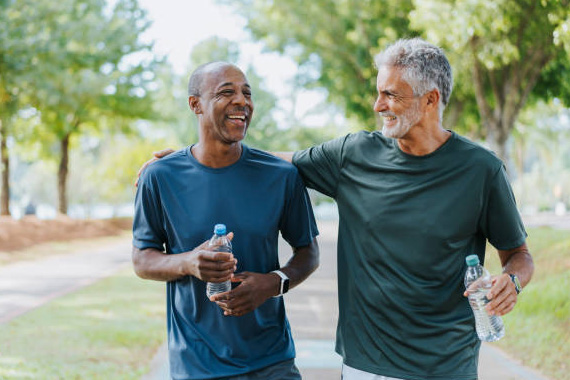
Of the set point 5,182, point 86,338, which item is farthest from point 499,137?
point 5,182

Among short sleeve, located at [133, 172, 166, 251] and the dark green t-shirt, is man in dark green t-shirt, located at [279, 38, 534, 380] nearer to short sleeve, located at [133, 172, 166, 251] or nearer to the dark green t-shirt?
the dark green t-shirt

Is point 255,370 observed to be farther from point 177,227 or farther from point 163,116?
point 163,116

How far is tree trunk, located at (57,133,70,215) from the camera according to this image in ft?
97.0

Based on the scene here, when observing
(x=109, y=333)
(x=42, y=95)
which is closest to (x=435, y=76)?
(x=109, y=333)

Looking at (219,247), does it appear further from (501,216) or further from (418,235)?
(501,216)

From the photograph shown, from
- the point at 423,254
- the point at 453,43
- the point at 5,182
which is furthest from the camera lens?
the point at 5,182

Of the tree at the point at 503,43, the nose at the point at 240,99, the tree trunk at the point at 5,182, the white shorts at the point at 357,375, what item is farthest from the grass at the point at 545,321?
the tree trunk at the point at 5,182

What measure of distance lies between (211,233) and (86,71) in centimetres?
2276

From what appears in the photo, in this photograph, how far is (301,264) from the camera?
330 centimetres

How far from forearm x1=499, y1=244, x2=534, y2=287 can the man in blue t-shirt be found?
0.92 metres

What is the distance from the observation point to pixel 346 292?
10.5 feet

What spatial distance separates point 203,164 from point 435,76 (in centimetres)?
112

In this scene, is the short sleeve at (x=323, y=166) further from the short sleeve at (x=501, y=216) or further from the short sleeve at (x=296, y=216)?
the short sleeve at (x=501, y=216)

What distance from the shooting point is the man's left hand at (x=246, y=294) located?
2871 mm
